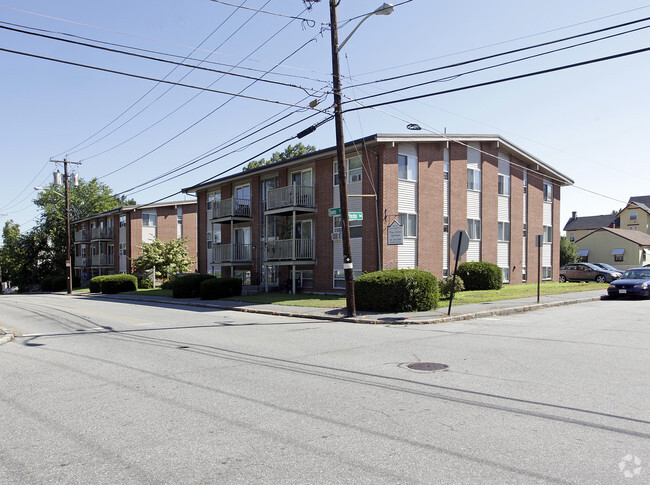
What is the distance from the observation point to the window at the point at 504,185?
95.5 feet

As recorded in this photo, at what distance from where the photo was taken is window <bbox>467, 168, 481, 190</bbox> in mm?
26938

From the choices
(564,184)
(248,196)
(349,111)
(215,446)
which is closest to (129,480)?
(215,446)

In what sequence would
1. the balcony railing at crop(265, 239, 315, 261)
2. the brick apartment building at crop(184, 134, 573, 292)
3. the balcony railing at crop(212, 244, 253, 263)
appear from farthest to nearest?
the balcony railing at crop(212, 244, 253, 263), the balcony railing at crop(265, 239, 315, 261), the brick apartment building at crop(184, 134, 573, 292)

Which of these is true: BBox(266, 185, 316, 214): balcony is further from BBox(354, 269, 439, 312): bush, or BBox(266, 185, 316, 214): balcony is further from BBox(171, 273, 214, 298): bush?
BBox(354, 269, 439, 312): bush

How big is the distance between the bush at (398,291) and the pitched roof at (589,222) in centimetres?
6183

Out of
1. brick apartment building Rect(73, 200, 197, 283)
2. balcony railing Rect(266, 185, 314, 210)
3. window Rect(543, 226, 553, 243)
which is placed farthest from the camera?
brick apartment building Rect(73, 200, 197, 283)

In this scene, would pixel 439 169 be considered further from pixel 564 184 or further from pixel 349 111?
pixel 564 184

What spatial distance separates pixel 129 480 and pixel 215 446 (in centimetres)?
83

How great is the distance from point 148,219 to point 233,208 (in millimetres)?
21967

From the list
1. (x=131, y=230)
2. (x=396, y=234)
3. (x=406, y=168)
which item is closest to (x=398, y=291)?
(x=396, y=234)

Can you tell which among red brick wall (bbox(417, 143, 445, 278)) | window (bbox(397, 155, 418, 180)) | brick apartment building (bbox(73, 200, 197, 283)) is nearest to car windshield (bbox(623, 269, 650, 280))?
red brick wall (bbox(417, 143, 445, 278))

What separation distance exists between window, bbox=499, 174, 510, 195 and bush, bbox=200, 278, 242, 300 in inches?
656

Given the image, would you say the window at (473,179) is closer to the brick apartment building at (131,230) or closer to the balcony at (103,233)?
the brick apartment building at (131,230)

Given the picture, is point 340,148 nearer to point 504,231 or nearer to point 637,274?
point 637,274
